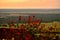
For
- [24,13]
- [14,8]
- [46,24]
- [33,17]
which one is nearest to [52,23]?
[46,24]

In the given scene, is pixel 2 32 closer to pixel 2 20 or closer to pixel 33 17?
pixel 2 20

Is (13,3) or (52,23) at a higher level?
(13,3)

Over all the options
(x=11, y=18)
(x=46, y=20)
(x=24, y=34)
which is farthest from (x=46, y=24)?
(x=11, y=18)

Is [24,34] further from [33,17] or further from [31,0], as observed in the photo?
[31,0]

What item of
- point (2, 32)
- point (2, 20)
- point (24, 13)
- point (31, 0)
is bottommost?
point (2, 32)

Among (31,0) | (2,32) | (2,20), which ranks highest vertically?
(31,0)

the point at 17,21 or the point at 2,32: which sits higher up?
the point at 17,21

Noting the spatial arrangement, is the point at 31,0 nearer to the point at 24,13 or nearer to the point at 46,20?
the point at 24,13
